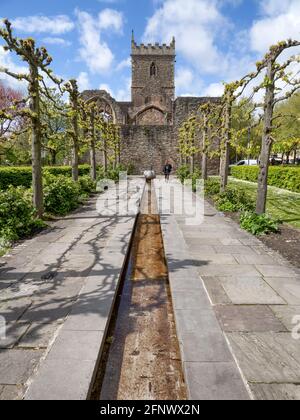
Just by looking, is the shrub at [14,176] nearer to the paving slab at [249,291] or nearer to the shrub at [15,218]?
the shrub at [15,218]

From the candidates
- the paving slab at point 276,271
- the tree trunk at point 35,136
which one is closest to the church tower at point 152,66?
the tree trunk at point 35,136

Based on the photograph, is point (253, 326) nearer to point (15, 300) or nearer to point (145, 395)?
point (145, 395)

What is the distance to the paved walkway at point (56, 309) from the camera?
2604mm

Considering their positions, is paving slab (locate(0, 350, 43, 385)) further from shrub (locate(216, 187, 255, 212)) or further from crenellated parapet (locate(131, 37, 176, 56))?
crenellated parapet (locate(131, 37, 176, 56))

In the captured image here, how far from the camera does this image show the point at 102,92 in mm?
37812

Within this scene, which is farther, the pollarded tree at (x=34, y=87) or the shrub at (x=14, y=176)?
the shrub at (x=14, y=176)

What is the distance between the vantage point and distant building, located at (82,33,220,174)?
33625mm

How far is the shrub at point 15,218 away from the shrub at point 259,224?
18.5ft

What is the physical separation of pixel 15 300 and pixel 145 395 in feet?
7.68

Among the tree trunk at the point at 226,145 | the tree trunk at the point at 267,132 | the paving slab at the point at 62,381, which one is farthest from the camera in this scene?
the tree trunk at the point at 226,145

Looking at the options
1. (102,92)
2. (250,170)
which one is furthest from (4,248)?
(102,92)

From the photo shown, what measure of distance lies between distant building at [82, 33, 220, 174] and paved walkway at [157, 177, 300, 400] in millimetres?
28139

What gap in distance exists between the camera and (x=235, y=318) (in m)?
3.66
